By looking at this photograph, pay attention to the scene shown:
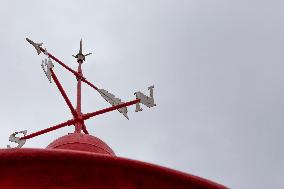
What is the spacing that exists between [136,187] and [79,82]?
418cm

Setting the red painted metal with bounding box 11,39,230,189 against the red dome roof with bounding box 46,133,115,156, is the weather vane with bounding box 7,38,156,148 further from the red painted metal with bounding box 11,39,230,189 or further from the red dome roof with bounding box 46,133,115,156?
the red painted metal with bounding box 11,39,230,189

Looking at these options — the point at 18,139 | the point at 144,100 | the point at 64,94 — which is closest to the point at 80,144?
the point at 64,94

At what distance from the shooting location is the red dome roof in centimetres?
602

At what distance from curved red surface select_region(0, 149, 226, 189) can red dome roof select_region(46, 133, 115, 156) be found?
6.80ft

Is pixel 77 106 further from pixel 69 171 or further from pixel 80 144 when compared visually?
pixel 69 171

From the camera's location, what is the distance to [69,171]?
151 inches

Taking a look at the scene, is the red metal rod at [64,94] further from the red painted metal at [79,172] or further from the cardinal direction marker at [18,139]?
the red painted metal at [79,172]

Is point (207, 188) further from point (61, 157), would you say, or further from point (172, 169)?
point (61, 157)

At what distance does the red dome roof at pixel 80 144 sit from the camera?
6.02 meters

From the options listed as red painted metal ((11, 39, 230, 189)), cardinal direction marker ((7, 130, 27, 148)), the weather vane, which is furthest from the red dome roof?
red painted metal ((11, 39, 230, 189))

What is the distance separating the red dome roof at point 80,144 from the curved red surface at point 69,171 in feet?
6.80

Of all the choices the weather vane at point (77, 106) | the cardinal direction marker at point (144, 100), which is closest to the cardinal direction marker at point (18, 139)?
the weather vane at point (77, 106)

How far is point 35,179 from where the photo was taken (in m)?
3.81

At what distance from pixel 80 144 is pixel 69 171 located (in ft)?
7.50
